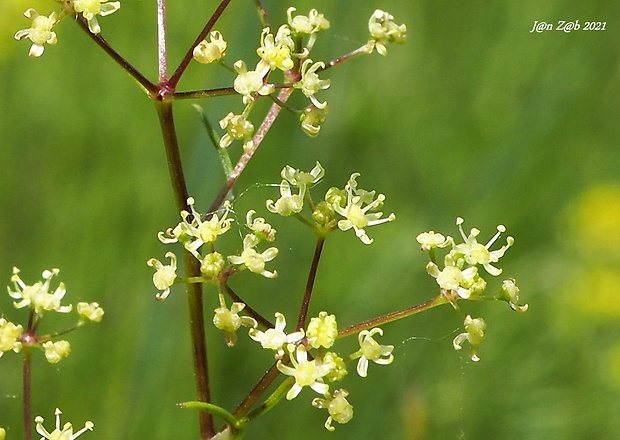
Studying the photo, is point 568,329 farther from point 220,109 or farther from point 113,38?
point 113,38

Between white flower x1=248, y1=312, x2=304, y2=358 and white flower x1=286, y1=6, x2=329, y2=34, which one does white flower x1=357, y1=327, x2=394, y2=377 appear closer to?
white flower x1=248, y1=312, x2=304, y2=358

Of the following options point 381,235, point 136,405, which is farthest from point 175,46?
point 136,405

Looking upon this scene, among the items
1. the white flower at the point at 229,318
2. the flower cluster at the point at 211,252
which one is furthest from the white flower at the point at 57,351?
the white flower at the point at 229,318

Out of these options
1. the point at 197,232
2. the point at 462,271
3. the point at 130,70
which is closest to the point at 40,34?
the point at 130,70

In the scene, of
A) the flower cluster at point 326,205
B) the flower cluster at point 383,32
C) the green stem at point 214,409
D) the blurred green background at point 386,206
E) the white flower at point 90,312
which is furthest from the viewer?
the blurred green background at point 386,206

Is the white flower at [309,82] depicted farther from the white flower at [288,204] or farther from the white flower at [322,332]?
the white flower at [322,332]

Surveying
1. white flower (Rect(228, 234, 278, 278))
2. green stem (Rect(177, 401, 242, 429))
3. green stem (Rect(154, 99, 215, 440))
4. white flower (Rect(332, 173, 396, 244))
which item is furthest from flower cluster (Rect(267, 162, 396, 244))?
green stem (Rect(177, 401, 242, 429))
